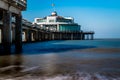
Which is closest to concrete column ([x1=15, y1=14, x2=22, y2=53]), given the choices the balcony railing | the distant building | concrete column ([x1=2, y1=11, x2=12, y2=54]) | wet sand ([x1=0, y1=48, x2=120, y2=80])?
the balcony railing

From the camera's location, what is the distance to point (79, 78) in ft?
36.3

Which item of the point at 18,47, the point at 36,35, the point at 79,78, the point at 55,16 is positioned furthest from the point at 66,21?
the point at 79,78

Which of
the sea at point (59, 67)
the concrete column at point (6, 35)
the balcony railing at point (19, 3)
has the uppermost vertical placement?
the balcony railing at point (19, 3)

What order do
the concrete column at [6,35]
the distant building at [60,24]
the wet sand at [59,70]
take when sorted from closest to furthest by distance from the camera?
the wet sand at [59,70], the concrete column at [6,35], the distant building at [60,24]

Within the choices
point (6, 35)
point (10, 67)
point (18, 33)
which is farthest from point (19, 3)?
point (10, 67)

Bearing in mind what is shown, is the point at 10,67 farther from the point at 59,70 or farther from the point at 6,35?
the point at 6,35

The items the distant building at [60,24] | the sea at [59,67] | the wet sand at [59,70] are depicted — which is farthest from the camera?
the distant building at [60,24]

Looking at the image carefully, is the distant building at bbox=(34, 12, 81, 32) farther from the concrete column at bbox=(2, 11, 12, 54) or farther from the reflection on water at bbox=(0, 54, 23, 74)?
the reflection on water at bbox=(0, 54, 23, 74)

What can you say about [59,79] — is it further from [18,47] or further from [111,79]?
[18,47]

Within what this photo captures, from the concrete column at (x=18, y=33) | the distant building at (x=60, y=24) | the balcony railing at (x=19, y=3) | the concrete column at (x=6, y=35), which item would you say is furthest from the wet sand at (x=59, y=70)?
the distant building at (x=60, y=24)

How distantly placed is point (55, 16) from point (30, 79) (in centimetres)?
13565

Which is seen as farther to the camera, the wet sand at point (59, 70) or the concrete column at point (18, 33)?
the concrete column at point (18, 33)

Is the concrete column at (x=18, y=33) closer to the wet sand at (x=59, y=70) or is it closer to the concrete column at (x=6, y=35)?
the concrete column at (x=6, y=35)

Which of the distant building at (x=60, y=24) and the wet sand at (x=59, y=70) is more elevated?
the distant building at (x=60, y=24)
